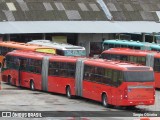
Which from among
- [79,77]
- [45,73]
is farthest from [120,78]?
[45,73]

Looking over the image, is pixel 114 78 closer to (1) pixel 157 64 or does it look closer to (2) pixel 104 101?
(2) pixel 104 101

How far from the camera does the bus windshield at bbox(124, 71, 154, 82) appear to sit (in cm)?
3122

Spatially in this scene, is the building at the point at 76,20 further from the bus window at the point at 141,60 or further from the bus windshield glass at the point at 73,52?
the bus window at the point at 141,60

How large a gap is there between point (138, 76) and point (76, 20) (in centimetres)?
3593

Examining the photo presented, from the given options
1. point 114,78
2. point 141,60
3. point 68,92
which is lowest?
point 68,92

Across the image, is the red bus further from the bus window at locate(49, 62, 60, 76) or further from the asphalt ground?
the asphalt ground

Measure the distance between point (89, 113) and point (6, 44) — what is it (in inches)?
938

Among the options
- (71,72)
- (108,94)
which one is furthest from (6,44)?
(108,94)

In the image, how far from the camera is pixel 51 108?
30125 mm

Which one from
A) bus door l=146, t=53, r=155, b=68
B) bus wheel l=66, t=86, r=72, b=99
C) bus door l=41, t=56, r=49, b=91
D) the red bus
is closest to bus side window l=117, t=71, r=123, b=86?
the red bus

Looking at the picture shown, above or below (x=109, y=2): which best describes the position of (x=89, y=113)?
below

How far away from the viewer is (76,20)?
6669 centimetres

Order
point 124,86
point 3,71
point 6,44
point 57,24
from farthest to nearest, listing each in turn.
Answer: point 57,24
point 6,44
point 3,71
point 124,86

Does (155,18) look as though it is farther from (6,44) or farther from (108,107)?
(108,107)
